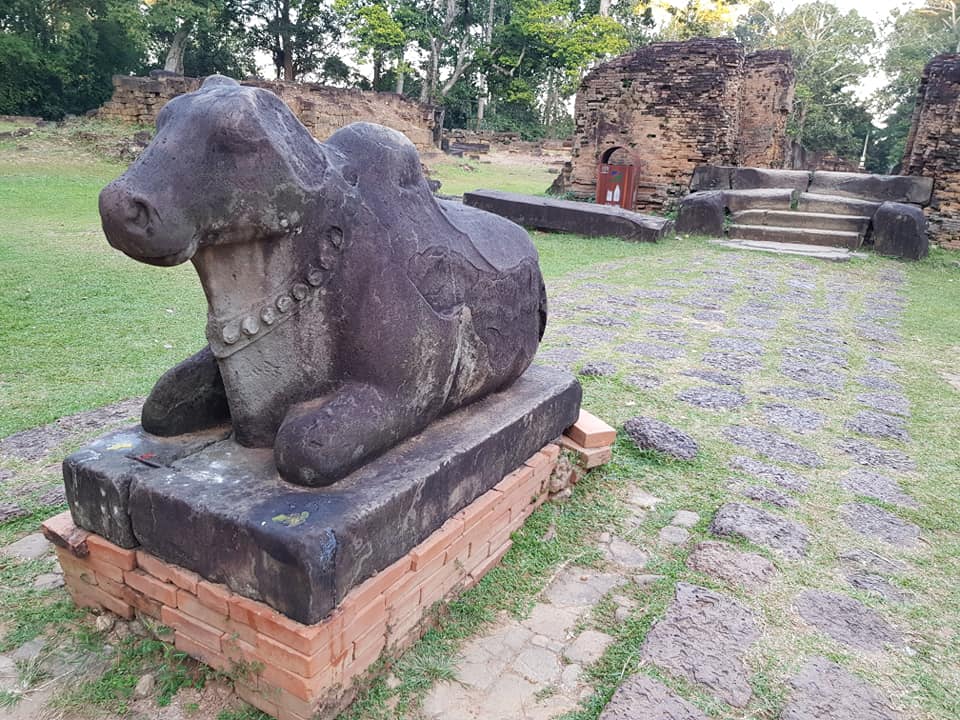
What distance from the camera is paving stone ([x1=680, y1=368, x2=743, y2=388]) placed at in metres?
4.43

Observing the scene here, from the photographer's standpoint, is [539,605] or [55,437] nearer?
[539,605]

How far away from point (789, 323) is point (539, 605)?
4749mm

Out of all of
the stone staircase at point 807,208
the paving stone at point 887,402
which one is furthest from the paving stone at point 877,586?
the stone staircase at point 807,208

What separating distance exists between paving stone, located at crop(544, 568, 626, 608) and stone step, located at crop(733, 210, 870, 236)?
9.99m

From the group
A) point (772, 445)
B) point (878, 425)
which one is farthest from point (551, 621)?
point (878, 425)

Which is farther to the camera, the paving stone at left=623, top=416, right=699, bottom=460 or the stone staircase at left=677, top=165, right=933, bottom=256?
the stone staircase at left=677, top=165, right=933, bottom=256

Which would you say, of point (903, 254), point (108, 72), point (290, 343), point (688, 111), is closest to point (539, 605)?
point (290, 343)

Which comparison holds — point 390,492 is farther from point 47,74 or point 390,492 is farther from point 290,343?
point 47,74

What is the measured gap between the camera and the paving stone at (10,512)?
2.54 meters

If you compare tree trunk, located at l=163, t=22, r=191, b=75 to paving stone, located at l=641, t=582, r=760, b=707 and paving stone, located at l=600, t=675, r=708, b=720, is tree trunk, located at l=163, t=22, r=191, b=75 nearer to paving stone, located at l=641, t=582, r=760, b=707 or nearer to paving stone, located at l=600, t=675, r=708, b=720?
paving stone, located at l=641, t=582, r=760, b=707

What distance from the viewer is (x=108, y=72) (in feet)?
84.5

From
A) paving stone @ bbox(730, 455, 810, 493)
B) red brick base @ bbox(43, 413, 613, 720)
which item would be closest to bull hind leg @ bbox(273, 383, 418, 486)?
red brick base @ bbox(43, 413, 613, 720)

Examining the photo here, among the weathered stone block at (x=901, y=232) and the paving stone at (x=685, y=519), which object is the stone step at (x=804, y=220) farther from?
the paving stone at (x=685, y=519)

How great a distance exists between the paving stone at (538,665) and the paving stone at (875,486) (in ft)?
6.10
